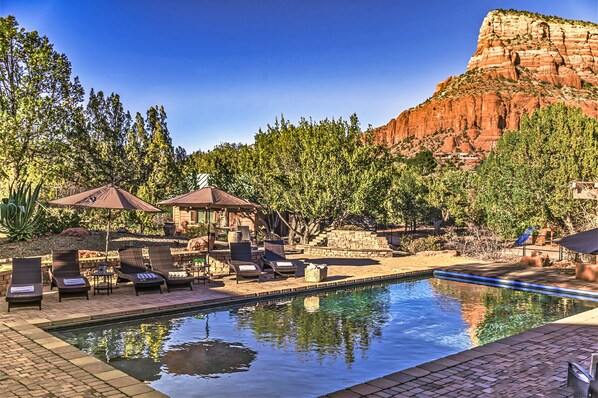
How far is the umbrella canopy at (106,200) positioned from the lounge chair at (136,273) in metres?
1.15

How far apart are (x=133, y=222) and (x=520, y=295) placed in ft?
59.9

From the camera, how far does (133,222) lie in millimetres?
24594

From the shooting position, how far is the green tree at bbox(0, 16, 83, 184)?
21.0 metres

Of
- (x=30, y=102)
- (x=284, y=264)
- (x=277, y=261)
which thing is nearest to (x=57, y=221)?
(x=30, y=102)

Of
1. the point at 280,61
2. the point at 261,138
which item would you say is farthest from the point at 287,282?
the point at 280,61

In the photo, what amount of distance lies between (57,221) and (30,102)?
6.03 m

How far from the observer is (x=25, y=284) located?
998 cm

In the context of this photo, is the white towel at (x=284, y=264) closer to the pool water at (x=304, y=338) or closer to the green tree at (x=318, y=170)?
the pool water at (x=304, y=338)

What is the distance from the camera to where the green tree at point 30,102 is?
68.8 ft

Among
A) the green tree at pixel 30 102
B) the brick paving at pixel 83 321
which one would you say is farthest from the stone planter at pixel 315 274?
the green tree at pixel 30 102

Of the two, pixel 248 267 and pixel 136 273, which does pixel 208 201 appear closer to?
pixel 248 267

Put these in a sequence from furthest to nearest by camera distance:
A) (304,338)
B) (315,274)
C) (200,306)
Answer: (315,274) < (200,306) < (304,338)

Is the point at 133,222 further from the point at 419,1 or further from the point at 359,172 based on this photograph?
the point at 419,1

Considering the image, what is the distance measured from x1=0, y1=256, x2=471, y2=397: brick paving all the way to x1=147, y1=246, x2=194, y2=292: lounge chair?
224 millimetres
